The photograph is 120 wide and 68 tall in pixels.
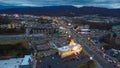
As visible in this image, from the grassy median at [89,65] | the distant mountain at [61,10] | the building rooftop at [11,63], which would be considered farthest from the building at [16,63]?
the distant mountain at [61,10]

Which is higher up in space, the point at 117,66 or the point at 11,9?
the point at 117,66

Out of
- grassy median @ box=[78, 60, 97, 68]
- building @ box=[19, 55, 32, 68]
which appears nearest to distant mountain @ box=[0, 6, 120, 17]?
building @ box=[19, 55, 32, 68]

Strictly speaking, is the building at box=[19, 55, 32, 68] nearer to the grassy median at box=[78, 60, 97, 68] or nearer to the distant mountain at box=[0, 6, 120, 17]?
the grassy median at box=[78, 60, 97, 68]

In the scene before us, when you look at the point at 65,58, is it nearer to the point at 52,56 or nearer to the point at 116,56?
the point at 52,56

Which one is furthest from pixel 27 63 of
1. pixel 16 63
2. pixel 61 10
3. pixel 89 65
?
pixel 61 10

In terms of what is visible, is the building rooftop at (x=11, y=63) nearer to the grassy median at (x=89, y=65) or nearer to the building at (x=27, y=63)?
the building at (x=27, y=63)

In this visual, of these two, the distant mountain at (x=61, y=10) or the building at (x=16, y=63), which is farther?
the distant mountain at (x=61, y=10)

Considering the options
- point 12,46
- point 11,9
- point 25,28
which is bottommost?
point 11,9

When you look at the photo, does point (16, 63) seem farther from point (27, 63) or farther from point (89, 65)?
point (89, 65)

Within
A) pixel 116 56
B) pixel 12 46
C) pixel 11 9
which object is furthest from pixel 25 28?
pixel 11 9

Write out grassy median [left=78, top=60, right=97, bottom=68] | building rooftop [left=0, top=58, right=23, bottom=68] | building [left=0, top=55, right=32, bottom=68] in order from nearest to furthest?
grassy median [left=78, top=60, right=97, bottom=68] → building [left=0, top=55, right=32, bottom=68] → building rooftop [left=0, top=58, right=23, bottom=68]

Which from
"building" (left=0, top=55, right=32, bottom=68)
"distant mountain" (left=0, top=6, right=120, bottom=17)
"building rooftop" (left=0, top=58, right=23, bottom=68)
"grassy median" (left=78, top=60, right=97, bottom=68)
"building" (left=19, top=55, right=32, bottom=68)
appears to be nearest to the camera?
"grassy median" (left=78, top=60, right=97, bottom=68)
